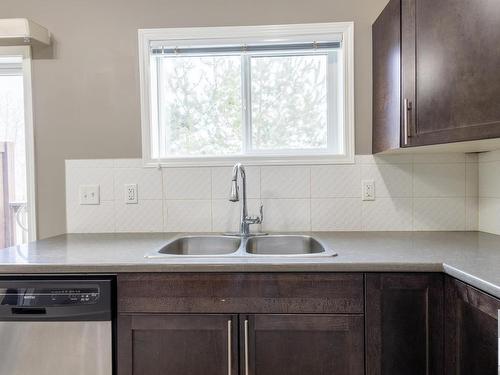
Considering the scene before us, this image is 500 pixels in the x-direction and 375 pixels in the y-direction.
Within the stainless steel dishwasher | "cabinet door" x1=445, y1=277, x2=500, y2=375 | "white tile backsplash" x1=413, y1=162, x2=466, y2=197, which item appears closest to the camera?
"cabinet door" x1=445, y1=277, x2=500, y2=375

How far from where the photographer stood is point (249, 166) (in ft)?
6.12

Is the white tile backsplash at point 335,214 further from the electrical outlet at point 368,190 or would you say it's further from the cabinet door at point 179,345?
the cabinet door at point 179,345

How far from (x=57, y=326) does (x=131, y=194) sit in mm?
826

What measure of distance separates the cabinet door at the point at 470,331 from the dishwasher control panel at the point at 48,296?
3.97 feet

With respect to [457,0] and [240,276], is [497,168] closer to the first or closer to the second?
[457,0]

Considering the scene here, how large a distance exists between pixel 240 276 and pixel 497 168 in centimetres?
139

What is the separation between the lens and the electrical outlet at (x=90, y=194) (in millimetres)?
1897

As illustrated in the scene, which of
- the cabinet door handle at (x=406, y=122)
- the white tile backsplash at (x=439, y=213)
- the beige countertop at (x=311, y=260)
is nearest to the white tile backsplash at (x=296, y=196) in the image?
the white tile backsplash at (x=439, y=213)

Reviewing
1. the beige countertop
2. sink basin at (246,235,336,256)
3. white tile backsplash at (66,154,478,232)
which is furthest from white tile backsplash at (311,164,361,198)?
the beige countertop

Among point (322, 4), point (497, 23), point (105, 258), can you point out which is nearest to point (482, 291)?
point (497, 23)

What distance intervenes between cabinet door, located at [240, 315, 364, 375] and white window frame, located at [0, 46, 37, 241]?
145 centimetres

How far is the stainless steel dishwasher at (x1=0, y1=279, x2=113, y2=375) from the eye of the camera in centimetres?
120

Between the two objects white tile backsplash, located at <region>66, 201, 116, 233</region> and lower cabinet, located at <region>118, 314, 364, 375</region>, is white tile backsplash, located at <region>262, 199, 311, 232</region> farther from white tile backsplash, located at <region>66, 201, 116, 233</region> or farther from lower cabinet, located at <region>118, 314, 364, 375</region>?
white tile backsplash, located at <region>66, 201, 116, 233</region>

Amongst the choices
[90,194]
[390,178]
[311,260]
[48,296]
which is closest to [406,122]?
[390,178]
